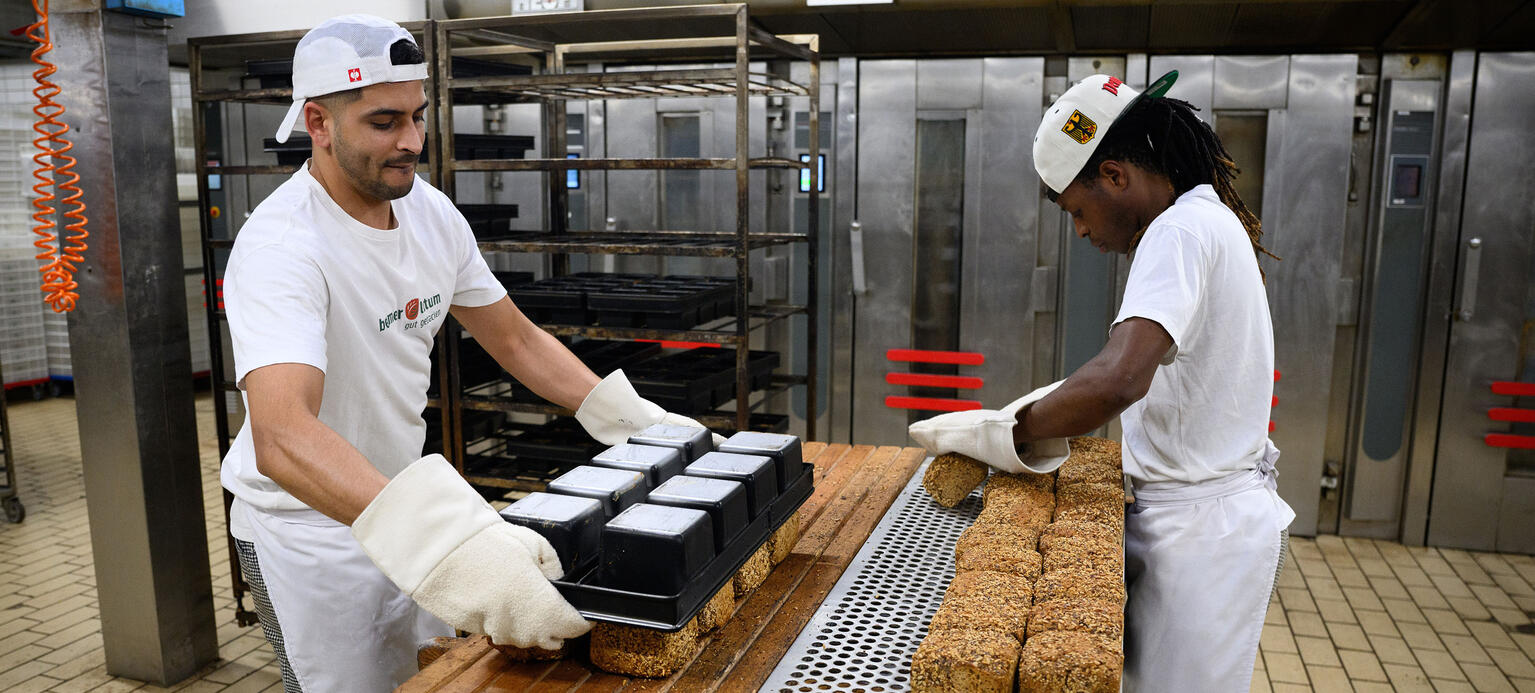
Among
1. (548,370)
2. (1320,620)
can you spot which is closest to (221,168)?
(548,370)

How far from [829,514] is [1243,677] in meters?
0.85

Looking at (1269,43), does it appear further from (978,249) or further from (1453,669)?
(1453,669)

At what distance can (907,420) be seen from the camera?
5602mm

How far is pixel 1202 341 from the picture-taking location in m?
1.98

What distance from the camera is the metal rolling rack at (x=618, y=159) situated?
3.43 m

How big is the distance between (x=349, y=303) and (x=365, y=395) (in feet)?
0.67

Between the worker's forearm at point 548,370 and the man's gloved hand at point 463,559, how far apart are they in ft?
2.90

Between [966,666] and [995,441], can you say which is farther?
[995,441]

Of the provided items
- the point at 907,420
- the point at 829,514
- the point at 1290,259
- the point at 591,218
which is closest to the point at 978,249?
the point at 907,420

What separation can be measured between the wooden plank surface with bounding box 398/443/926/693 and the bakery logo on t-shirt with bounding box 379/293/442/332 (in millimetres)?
717

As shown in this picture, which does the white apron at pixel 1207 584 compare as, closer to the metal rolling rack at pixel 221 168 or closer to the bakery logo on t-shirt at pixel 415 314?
the bakery logo on t-shirt at pixel 415 314

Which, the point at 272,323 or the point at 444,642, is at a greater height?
the point at 272,323

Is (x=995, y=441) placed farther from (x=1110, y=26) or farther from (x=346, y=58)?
(x=1110, y=26)

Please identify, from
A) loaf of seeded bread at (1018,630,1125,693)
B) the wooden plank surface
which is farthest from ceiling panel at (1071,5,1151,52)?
loaf of seeded bread at (1018,630,1125,693)
